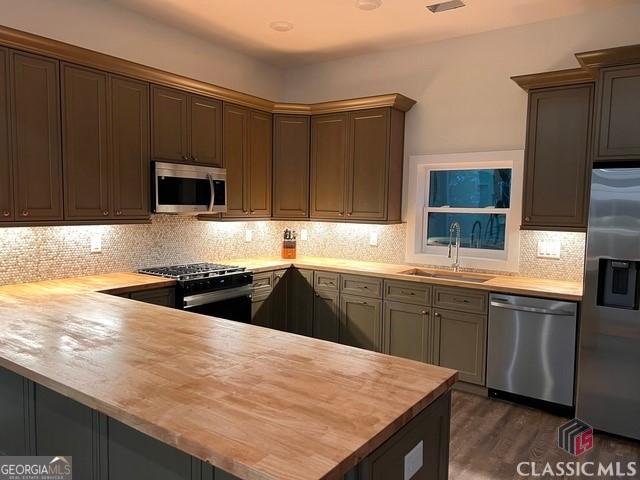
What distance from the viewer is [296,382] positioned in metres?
1.54

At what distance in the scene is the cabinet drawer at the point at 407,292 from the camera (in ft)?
12.9

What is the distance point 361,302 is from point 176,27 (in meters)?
2.92

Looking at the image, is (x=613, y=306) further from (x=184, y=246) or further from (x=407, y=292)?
(x=184, y=246)

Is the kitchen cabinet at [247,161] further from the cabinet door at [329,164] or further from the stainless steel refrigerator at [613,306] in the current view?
the stainless steel refrigerator at [613,306]

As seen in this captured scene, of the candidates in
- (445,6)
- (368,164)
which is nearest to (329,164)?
(368,164)

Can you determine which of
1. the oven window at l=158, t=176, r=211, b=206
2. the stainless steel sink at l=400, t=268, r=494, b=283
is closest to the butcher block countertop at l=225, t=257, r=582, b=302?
the stainless steel sink at l=400, t=268, r=494, b=283

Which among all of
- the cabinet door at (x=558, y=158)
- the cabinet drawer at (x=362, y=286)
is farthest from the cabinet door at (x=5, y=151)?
the cabinet door at (x=558, y=158)

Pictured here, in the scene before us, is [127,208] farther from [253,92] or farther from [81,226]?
[253,92]

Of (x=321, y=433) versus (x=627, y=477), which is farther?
(x=627, y=477)

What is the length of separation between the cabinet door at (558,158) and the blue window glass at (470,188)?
495mm

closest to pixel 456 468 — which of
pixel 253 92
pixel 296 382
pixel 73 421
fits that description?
pixel 296 382

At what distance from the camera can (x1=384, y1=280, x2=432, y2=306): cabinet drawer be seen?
12.9 ft

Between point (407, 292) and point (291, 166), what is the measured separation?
178 centimetres

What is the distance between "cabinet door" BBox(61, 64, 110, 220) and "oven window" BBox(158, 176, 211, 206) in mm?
429
